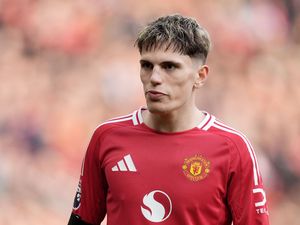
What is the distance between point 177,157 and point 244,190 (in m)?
0.28

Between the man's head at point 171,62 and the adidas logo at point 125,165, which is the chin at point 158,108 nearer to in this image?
the man's head at point 171,62

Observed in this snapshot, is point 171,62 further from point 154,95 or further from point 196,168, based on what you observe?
point 196,168

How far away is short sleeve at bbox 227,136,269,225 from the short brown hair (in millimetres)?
409

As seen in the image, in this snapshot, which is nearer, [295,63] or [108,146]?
[108,146]

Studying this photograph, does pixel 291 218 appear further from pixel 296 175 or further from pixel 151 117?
pixel 151 117

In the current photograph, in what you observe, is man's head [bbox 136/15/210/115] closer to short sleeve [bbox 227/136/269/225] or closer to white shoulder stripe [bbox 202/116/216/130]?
white shoulder stripe [bbox 202/116/216/130]

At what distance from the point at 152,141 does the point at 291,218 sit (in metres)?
3.28

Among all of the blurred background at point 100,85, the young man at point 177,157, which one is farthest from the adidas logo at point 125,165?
the blurred background at point 100,85

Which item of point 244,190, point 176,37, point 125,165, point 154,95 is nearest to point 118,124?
point 125,165

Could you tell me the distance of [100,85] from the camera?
630cm

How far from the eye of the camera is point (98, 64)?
6359 millimetres

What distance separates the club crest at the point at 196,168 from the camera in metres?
3.16

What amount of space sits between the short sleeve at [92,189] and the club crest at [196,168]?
0.35m

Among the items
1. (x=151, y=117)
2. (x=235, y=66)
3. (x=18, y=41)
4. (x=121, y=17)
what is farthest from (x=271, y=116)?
(x=151, y=117)
